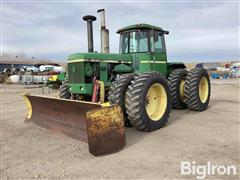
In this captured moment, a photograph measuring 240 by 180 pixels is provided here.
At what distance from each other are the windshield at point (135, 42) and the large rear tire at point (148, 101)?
1.38 meters

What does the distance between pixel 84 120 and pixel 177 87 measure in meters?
3.77

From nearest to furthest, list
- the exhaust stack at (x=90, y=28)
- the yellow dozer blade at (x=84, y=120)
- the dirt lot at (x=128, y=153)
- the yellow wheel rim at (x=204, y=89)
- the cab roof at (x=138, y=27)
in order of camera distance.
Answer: the dirt lot at (x=128, y=153), the yellow dozer blade at (x=84, y=120), the exhaust stack at (x=90, y=28), the cab roof at (x=138, y=27), the yellow wheel rim at (x=204, y=89)

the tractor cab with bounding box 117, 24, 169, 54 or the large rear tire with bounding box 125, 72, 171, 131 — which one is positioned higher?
the tractor cab with bounding box 117, 24, 169, 54

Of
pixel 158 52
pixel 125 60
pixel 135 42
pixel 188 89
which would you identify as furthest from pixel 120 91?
pixel 188 89

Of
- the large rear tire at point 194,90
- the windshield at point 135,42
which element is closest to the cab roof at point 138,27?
the windshield at point 135,42

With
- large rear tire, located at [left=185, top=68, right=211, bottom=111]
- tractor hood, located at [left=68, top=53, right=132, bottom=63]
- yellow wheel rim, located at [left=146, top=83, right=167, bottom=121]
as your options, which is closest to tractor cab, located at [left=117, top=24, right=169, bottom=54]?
tractor hood, located at [left=68, top=53, right=132, bottom=63]

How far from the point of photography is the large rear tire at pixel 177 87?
7.66 meters

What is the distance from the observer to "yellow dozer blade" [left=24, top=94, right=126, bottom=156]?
419 centimetres

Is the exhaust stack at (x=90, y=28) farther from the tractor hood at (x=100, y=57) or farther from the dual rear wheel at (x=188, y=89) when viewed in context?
the dual rear wheel at (x=188, y=89)

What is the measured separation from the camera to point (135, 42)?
7.02 metres

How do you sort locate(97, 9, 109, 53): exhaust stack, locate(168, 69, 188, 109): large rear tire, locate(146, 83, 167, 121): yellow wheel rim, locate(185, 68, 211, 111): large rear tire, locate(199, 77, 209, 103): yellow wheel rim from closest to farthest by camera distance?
locate(146, 83, 167, 121): yellow wheel rim, locate(97, 9, 109, 53): exhaust stack, locate(185, 68, 211, 111): large rear tire, locate(168, 69, 188, 109): large rear tire, locate(199, 77, 209, 103): yellow wheel rim

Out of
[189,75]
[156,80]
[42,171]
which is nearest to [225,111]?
[189,75]

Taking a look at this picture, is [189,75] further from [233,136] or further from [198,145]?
[198,145]

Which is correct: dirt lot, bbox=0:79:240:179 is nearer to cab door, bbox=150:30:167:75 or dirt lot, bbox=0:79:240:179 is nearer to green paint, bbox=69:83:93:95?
green paint, bbox=69:83:93:95
